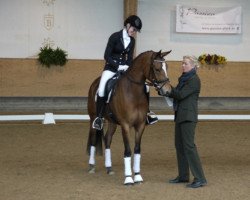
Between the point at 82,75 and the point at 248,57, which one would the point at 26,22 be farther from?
the point at 248,57

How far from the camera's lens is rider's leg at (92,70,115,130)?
6.59 meters

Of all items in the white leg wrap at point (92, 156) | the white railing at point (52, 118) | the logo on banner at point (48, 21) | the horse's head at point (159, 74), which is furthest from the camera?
the logo on banner at point (48, 21)

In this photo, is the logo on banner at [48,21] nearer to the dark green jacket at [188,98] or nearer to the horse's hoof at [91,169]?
the horse's hoof at [91,169]

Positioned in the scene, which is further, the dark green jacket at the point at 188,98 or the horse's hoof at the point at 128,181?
the horse's hoof at the point at 128,181

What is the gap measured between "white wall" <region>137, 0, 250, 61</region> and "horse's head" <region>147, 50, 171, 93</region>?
9975 mm

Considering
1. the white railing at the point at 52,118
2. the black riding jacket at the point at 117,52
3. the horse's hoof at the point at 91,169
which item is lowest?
the horse's hoof at the point at 91,169

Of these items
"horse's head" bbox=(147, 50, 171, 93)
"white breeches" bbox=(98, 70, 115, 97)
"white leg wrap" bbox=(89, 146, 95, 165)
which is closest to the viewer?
"horse's head" bbox=(147, 50, 171, 93)

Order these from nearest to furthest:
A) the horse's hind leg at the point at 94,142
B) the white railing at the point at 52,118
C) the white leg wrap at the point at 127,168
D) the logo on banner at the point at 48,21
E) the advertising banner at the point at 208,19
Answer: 1. the white leg wrap at the point at 127,168
2. the horse's hind leg at the point at 94,142
3. the white railing at the point at 52,118
4. the logo on banner at the point at 48,21
5. the advertising banner at the point at 208,19

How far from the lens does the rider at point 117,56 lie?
253 inches

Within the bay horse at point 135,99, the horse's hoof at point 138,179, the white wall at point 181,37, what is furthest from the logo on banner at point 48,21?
the horse's hoof at point 138,179

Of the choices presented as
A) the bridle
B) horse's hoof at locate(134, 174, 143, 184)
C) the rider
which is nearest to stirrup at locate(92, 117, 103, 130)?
the rider

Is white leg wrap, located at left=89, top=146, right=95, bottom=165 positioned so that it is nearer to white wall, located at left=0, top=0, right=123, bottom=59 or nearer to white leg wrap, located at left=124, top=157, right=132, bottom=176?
white leg wrap, located at left=124, top=157, right=132, bottom=176

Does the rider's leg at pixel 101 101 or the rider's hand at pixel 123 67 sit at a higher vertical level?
the rider's hand at pixel 123 67

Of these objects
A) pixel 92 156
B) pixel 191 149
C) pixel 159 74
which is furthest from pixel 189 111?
pixel 92 156
